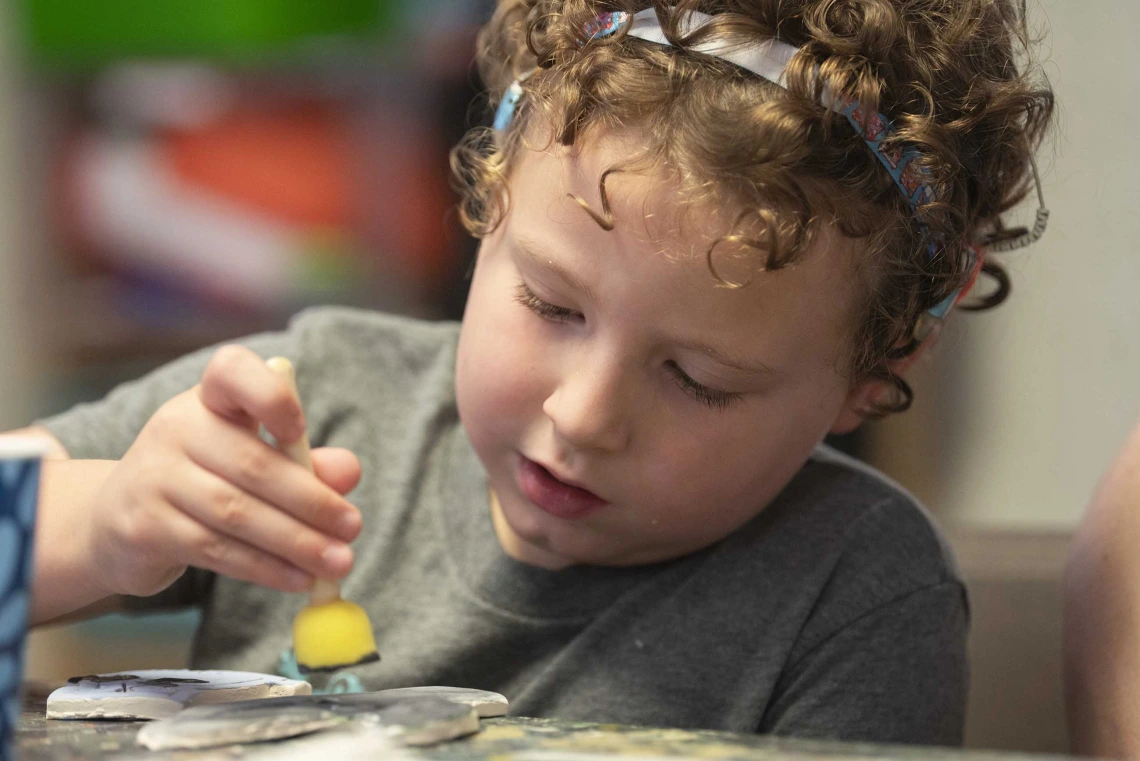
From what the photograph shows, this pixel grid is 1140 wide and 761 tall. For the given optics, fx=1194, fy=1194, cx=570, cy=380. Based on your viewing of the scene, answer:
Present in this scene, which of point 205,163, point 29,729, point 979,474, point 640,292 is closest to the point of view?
point 29,729

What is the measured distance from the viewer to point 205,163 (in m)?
1.95

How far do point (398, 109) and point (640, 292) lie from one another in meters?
1.45

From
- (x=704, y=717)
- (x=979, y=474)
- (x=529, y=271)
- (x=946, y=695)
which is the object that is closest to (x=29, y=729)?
(x=529, y=271)

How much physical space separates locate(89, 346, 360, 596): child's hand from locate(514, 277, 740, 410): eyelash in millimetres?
174

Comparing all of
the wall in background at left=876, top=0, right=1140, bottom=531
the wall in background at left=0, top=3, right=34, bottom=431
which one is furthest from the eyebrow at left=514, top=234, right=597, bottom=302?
the wall in background at left=0, top=3, right=34, bottom=431

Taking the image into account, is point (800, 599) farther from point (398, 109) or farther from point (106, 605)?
point (398, 109)

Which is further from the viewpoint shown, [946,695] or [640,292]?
[946,695]

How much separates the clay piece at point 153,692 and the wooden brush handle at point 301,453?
0.06 m

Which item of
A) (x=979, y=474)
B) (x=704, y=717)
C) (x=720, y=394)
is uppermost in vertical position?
(x=720, y=394)

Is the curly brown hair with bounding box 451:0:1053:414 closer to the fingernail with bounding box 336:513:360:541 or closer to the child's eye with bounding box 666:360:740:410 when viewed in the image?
the child's eye with bounding box 666:360:740:410

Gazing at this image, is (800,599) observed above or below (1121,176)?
below

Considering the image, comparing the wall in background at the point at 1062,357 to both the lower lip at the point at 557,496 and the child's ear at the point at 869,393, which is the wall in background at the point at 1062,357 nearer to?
the child's ear at the point at 869,393

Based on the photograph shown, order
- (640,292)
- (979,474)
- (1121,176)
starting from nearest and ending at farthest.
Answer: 1. (640,292)
2. (1121,176)
3. (979,474)

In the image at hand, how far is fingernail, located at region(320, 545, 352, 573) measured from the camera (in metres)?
0.63
